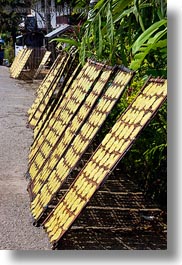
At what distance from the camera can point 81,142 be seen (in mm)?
4738

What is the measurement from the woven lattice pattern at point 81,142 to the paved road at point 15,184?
178 millimetres

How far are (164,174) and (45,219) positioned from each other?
139 cm

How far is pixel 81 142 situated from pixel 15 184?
1.36 meters

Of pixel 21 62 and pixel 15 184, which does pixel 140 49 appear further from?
pixel 21 62

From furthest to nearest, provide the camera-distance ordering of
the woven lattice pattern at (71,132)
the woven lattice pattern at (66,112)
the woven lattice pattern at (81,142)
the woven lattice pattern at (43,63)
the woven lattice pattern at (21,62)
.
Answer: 1. the woven lattice pattern at (21,62)
2. the woven lattice pattern at (43,63)
3. the woven lattice pattern at (66,112)
4. the woven lattice pattern at (71,132)
5. the woven lattice pattern at (81,142)

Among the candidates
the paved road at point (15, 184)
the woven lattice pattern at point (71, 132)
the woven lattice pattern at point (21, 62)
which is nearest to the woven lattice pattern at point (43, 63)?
the woven lattice pattern at point (21, 62)

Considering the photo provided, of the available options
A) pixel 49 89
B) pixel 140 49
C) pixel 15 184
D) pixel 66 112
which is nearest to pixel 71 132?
pixel 66 112

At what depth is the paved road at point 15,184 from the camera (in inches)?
168

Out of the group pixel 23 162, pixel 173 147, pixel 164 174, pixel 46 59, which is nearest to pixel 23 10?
pixel 46 59

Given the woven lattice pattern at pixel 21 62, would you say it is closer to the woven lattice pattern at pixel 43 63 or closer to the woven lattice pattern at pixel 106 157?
the woven lattice pattern at pixel 43 63

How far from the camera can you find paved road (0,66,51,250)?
4270mm

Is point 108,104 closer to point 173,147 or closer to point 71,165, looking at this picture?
point 71,165

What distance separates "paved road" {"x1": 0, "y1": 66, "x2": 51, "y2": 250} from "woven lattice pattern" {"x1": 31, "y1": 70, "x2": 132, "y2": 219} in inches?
7.0

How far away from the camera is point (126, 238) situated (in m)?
4.38
